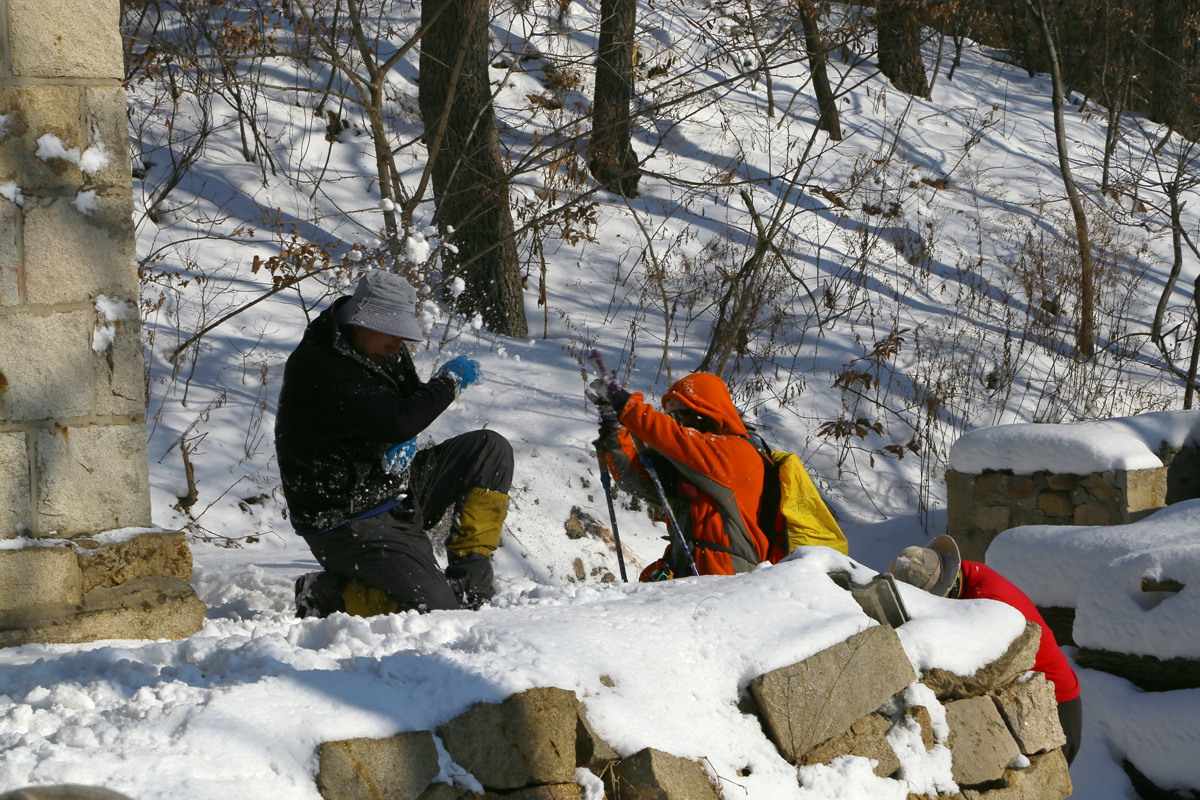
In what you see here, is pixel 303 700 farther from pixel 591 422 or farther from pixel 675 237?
pixel 675 237

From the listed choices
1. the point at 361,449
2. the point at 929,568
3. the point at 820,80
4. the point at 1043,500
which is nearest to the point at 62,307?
the point at 361,449

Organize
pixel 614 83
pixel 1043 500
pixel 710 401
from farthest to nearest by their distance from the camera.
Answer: pixel 614 83
pixel 1043 500
pixel 710 401

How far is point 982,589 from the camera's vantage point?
371 centimetres

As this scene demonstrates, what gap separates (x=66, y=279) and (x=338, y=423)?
3.06 feet

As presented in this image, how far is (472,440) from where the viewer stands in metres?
4.20

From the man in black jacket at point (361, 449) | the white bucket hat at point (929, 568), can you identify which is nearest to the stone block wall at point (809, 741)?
the white bucket hat at point (929, 568)

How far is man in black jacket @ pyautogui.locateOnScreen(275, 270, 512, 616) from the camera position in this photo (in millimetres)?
3645

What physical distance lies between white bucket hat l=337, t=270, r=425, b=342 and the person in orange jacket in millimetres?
935

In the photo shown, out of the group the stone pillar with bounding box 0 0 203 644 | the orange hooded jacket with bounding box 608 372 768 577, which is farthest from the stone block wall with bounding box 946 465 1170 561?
the stone pillar with bounding box 0 0 203 644

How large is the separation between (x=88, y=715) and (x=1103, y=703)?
3.81 m

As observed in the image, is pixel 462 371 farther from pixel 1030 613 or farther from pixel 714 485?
pixel 1030 613

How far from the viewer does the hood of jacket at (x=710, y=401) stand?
4352mm

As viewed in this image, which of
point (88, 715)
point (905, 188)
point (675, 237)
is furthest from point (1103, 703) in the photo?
point (905, 188)

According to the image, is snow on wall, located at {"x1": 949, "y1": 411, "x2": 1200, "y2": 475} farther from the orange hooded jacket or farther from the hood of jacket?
the orange hooded jacket
